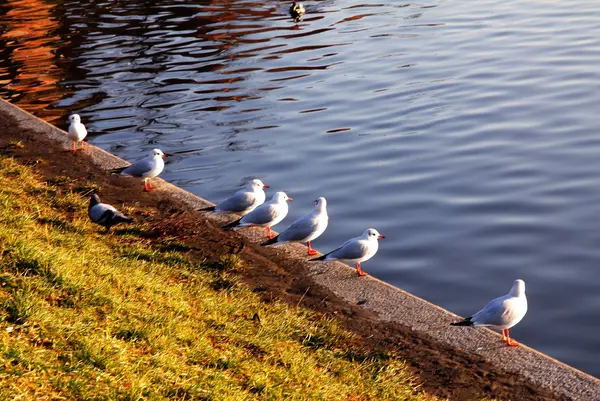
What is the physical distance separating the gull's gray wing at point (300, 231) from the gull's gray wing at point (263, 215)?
0.47m

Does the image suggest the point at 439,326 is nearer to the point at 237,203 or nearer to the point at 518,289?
the point at 518,289

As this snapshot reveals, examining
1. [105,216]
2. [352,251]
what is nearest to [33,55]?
[105,216]

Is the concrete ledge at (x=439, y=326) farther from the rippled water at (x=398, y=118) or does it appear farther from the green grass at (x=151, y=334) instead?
the rippled water at (x=398, y=118)

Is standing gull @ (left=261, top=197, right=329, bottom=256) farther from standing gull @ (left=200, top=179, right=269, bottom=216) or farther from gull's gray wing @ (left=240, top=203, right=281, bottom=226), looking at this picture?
standing gull @ (left=200, top=179, right=269, bottom=216)

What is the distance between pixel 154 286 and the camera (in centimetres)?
764

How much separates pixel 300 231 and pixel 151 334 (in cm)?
379

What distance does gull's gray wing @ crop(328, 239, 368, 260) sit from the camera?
367 inches

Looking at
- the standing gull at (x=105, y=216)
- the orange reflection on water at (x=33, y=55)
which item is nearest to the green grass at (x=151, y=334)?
the standing gull at (x=105, y=216)

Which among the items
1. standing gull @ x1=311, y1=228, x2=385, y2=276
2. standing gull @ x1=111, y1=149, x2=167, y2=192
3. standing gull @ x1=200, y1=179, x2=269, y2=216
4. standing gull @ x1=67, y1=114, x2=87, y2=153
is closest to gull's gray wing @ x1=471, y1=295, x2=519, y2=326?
standing gull @ x1=311, y1=228, x2=385, y2=276

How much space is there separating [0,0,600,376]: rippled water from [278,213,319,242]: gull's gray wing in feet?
4.18

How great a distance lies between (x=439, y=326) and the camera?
26.5ft

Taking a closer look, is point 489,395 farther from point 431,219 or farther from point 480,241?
point 431,219

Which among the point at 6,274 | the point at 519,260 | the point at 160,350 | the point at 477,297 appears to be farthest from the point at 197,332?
the point at 519,260

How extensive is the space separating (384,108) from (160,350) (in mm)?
12210
